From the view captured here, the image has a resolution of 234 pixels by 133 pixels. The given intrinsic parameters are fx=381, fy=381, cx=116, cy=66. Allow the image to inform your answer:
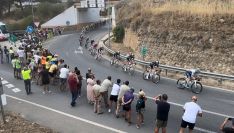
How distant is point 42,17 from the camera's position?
7312cm

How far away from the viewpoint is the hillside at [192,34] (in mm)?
24750

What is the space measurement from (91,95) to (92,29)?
152 feet

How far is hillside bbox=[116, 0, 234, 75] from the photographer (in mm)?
24750

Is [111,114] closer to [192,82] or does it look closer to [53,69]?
[192,82]

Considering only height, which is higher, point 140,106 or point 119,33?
point 119,33

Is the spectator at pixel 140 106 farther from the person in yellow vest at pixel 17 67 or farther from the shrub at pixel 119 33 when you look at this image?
the shrub at pixel 119 33

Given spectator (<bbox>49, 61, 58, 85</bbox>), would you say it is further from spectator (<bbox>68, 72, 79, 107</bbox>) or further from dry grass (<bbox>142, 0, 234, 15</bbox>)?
dry grass (<bbox>142, 0, 234, 15</bbox>)

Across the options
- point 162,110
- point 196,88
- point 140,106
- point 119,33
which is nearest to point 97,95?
point 140,106

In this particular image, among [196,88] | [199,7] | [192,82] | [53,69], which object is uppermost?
[199,7]

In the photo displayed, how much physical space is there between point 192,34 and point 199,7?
243cm

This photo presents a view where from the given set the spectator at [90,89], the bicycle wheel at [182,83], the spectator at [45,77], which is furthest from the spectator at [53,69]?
the bicycle wheel at [182,83]

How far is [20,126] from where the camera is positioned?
15758mm

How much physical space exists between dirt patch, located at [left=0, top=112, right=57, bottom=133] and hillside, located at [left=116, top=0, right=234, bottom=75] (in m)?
13.0

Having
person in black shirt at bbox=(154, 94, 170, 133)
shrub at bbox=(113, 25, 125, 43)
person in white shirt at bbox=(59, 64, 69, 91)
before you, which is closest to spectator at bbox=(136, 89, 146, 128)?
person in black shirt at bbox=(154, 94, 170, 133)
